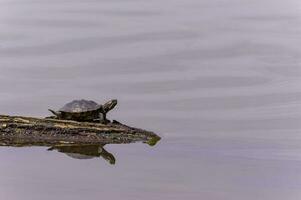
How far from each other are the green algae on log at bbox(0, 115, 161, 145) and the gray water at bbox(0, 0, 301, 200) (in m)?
0.23

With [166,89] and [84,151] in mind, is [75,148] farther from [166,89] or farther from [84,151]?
[166,89]

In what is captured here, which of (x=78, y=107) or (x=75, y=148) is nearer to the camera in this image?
(x=75, y=148)

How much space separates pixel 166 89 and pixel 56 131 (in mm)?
4616

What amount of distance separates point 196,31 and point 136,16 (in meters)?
2.75

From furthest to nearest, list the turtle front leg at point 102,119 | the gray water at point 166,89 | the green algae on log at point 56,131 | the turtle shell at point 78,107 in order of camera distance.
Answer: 1. the turtle front leg at point 102,119
2. the turtle shell at point 78,107
3. the green algae on log at point 56,131
4. the gray water at point 166,89

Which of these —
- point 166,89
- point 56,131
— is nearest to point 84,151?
point 56,131

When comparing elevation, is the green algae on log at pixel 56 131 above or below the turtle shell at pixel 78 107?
below

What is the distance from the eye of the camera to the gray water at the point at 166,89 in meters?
10.2

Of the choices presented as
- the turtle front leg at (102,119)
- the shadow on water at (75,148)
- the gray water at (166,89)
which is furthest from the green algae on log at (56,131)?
the turtle front leg at (102,119)

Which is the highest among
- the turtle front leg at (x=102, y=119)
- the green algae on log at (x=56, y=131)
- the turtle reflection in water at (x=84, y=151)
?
the turtle front leg at (x=102, y=119)

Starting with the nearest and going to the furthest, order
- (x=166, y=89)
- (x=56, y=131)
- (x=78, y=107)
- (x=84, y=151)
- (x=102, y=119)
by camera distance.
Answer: (x=84, y=151), (x=56, y=131), (x=78, y=107), (x=102, y=119), (x=166, y=89)

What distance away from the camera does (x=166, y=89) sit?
16031 millimetres

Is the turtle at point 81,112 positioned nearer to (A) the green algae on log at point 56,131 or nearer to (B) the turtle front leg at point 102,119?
(B) the turtle front leg at point 102,119

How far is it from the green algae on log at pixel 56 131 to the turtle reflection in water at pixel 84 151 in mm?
73
